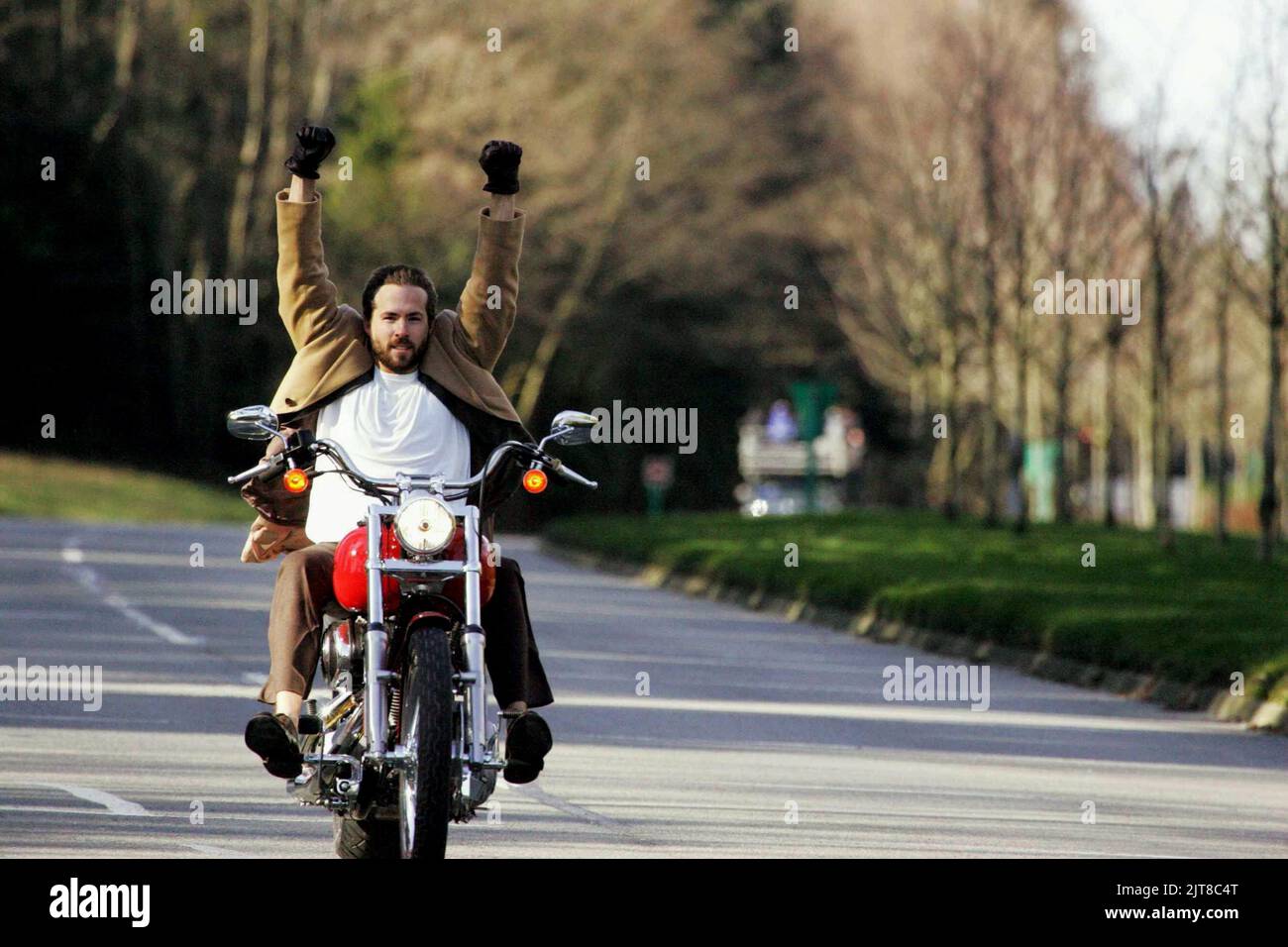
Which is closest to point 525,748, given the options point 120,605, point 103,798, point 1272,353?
point 103,798

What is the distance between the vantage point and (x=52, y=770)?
35.2 ft

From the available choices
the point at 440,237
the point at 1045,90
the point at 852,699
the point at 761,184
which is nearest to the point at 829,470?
the point at 761,184

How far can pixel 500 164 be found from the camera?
8500mm

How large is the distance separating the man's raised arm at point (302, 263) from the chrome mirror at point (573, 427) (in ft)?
2.76

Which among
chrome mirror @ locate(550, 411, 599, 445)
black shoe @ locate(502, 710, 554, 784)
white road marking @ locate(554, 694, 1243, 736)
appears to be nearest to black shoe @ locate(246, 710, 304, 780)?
black shoe @ locate(502, 710, 554, 784)

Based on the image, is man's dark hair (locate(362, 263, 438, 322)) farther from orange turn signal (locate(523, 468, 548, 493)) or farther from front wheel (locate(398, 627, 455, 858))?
front wheel (locate(398, 627, 455, 858))

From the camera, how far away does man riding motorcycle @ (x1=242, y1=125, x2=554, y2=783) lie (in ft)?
26.2

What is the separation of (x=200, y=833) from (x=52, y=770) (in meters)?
1.98

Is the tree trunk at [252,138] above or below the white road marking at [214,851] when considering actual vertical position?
above

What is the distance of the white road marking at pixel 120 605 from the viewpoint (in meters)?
18.1

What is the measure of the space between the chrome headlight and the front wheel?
266mm

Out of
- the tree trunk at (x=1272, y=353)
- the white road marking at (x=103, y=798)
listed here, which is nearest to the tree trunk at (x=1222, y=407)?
the tree trunk at (x=1272, y=353)

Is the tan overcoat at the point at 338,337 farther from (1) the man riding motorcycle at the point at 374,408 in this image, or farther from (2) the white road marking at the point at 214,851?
(2) the white road marking at the point at 214,851

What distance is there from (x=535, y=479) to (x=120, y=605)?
1369 cm
